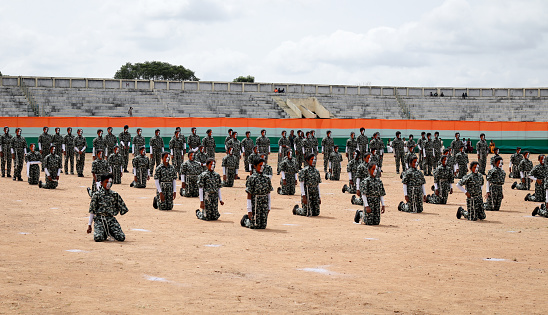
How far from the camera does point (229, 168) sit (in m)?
30.0

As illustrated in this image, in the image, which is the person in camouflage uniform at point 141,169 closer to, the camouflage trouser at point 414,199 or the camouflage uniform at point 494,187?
the camouflage trouser at point 414,199

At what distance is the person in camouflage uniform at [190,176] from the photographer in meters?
24.7

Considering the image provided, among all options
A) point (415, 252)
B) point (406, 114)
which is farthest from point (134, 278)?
point (406, 114)

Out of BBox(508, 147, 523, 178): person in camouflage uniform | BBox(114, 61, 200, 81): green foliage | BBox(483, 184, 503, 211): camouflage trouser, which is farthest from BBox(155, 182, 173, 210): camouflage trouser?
BBox(114, 61, 200, 81): green foliage

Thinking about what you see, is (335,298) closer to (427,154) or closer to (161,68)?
(427,154)

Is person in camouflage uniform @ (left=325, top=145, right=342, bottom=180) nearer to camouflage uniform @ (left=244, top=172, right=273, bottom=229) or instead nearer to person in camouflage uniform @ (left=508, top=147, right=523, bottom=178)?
person in camouflage uniform @ (left=508, top=147, right=523, bottom=178)

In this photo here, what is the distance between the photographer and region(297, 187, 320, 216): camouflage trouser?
20953 millimetres

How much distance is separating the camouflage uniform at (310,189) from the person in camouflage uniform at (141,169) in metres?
8.70

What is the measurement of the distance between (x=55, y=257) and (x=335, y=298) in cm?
583

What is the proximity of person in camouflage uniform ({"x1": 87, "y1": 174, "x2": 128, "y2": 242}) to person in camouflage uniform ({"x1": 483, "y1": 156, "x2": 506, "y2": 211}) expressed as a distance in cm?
1217

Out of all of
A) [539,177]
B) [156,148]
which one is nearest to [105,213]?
[539,177]

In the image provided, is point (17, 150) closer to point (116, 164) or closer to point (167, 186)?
point (116, 164)

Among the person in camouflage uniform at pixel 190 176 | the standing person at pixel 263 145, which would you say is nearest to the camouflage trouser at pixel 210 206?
the person in camouflage uniform at pixel 190 176

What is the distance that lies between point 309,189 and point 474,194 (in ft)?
15.4
